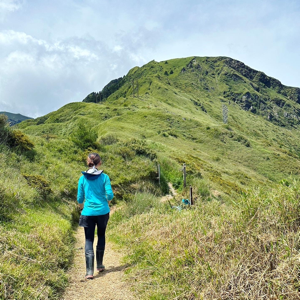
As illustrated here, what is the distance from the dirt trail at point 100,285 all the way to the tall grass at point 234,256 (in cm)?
27

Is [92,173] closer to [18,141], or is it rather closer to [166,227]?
[166,227]

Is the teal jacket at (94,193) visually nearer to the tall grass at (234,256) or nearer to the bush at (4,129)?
the tall grass at (234,256)

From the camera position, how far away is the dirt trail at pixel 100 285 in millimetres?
4027

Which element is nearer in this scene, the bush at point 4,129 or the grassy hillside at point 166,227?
the grassy hillside at point 166,227

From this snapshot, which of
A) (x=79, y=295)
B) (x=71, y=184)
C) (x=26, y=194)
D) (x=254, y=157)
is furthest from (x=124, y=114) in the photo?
(x=79, y=295)

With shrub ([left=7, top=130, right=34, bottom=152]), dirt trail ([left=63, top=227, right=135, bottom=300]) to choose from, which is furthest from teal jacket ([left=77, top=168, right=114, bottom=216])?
shrub ([left=7, top=130, right=34, bottom=152])

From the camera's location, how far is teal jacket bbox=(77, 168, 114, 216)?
493 centimetres

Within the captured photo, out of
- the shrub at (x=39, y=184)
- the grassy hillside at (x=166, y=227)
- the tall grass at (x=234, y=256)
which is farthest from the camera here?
the shrub at (x=39, y=184)

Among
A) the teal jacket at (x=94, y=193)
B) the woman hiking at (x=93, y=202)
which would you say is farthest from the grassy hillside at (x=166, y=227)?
the teal jacket at (x=94, y=193)

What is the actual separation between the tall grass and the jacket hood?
1.94 m

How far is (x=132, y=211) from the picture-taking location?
31.0 feet

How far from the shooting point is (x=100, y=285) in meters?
4.43

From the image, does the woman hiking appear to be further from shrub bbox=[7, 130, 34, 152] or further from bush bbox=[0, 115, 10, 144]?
shrub bbox=[7, 130, 34, 152]

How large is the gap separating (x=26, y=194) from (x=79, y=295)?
5.09 metres
